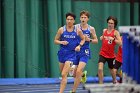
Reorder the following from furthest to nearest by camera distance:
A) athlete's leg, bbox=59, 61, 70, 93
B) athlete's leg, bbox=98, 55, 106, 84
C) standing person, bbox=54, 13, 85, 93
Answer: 1. athlete's leg, bbox=98, 55, 106, 84
2. standing person, bbox=54, 13, 85, 93
3. athlete's leg, bbox=59, 61, 70, 93

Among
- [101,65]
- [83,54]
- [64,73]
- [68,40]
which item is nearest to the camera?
[64,73]

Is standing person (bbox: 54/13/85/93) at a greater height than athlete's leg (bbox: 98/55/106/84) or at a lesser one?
greater

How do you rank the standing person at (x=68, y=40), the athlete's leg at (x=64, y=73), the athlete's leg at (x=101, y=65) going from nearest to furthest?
the athlete's leg at (x=64, y=73) < the standing person at (x=68, y=40) < the athlete's leg at (x=101, y=65)

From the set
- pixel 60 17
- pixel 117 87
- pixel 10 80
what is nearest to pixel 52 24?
pixel 60 17

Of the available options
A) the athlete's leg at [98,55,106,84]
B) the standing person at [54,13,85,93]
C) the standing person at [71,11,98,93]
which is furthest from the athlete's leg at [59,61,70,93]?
the athlete's leg at [98,55,106,84]

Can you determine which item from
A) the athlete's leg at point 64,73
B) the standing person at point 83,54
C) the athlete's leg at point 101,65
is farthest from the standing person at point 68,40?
the athlete's leg at point 101,65

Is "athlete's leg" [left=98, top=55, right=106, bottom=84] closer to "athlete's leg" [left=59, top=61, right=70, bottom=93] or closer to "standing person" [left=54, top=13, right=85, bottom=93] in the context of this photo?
"standing person" [left=54, top=13, right=85, bottom=93]

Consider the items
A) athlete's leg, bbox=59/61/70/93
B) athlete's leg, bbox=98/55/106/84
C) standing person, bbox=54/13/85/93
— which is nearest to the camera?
athlete's leg, bbox=59/61/70/93

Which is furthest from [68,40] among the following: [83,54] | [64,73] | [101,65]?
[101,65]

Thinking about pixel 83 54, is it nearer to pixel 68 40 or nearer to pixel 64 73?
pixel 68 40

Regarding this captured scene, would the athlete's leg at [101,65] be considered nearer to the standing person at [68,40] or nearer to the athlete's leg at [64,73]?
the standing person at [68,40]

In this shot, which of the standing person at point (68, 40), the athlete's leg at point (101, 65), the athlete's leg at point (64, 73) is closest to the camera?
the athlete's leg at point (64, 73)

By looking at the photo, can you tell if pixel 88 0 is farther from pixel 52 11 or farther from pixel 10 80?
pixel 10 80

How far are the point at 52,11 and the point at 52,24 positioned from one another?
395mm
